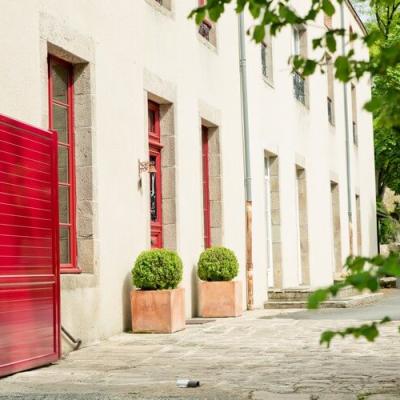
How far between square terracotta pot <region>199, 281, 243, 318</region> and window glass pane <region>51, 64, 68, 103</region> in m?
4.08

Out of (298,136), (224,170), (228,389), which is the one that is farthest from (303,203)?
(228,389)

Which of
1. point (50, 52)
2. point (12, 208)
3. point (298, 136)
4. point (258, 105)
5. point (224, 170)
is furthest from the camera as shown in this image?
point (298, 136)

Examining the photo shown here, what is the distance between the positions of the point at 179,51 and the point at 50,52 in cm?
379

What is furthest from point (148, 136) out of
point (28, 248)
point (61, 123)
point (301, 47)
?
point (301, 47)

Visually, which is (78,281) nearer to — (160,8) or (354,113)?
(160,8)

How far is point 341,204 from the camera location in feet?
79.4

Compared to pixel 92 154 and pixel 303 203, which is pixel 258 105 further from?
pixel 92 154

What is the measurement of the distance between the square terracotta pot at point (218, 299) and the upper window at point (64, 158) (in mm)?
3534

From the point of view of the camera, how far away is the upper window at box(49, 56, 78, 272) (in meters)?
9.76

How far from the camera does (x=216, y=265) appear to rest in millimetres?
12930

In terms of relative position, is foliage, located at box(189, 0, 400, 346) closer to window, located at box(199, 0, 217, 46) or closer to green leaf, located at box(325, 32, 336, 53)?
green leaf, located at box(325, 32, 336, 53)

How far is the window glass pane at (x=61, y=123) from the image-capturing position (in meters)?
9.82

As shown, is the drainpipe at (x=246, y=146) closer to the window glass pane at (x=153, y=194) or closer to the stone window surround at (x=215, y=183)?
the stone window surround at (x=215, y=183)

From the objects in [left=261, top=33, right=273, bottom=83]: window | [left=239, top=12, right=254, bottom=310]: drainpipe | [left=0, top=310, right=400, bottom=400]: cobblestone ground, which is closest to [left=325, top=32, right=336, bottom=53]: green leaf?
[left=0, top=310, right=400, bottom=400]: cobblestone ground
